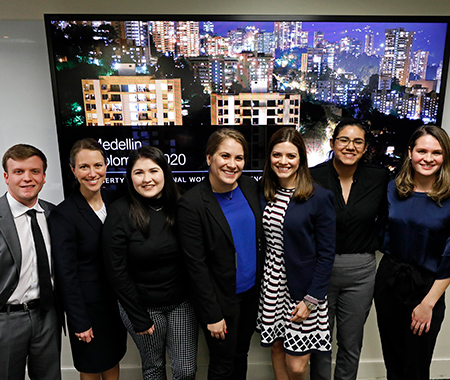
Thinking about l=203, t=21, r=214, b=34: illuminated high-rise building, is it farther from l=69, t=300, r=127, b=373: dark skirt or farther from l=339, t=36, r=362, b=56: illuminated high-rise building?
l=69, t=300, r=127, b=373: dark skirt

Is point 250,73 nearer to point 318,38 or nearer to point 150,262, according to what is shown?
point 318,38

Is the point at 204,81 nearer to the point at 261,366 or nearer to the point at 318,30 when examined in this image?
the point at 318,30

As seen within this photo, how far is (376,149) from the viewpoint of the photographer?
2.12 meters

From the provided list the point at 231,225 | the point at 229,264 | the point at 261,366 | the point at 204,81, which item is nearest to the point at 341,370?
the point at 261,366

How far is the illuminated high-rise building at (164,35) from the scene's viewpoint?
1.96m

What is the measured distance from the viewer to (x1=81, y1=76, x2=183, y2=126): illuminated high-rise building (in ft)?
6.58

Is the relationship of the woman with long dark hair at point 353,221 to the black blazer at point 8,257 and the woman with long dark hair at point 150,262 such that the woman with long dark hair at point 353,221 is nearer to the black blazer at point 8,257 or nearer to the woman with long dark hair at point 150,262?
the woman with long dark hair at point 150,262

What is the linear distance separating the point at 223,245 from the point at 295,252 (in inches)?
14.4

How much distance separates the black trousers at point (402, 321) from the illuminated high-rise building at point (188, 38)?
1651 mm

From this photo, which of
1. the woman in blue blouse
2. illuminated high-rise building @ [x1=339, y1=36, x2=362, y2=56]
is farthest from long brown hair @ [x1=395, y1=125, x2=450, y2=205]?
illuminated high-rise building @ [x1=339, y1=36, x2=362, y2=56]

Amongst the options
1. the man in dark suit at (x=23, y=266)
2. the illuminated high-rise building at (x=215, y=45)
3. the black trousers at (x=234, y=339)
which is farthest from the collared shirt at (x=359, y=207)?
the man in dark suit at (x=23, y=266)

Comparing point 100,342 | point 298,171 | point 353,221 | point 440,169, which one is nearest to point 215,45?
point 298,171

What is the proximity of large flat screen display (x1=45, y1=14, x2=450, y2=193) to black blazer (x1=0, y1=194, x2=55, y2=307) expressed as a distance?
0.62 m

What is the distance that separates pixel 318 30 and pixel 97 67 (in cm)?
136
